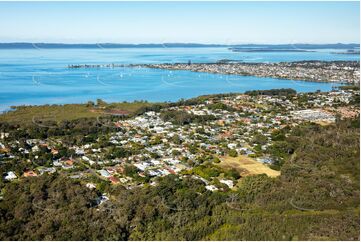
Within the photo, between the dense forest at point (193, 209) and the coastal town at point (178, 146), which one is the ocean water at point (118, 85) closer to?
the coastal town at point (178, 146)

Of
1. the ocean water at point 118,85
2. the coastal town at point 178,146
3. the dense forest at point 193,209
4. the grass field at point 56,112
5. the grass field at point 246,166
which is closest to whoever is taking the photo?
the dense forest at point 193,209

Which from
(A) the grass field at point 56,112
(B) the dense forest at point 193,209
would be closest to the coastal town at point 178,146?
(B) the dense forest at point 193,209

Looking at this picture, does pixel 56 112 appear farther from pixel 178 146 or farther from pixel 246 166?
pixel 246 166

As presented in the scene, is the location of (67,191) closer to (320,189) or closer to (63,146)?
(63,146)

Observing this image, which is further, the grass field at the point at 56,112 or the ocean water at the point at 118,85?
the ocean water at the point at 118,85

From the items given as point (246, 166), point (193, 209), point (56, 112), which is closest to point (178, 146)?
point (246, 166)

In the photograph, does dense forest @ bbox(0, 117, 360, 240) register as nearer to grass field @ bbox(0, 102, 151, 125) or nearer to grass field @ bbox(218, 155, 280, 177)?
grass field @ bbox(218, 155, 280, 177)
